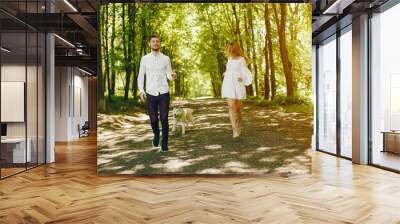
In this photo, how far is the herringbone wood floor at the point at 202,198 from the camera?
425 centimetres

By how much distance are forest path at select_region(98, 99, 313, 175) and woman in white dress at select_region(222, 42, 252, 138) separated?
0.13 meters

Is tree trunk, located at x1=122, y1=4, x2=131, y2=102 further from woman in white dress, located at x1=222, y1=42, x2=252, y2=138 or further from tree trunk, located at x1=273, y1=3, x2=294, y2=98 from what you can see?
tree trunk, located at x1=273, y1=3, x2=294, y2=98

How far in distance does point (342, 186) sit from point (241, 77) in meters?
2.40

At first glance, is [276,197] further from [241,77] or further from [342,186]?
[241,77]

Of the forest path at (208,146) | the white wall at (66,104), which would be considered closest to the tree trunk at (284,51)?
the forest path at (208,146)

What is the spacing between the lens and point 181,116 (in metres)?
6.88

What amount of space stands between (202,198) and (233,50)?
284 cm

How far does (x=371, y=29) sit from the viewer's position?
807 cm

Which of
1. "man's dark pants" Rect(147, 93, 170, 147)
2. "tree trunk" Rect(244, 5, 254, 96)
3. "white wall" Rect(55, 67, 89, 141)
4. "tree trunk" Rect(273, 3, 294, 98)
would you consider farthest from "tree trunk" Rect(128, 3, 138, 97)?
"white wall" Rect(55, 67, 89, 141)

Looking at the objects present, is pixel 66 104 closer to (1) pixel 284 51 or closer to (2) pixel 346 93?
(2) pixel 346 93

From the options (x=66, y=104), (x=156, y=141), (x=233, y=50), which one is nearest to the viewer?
(x=156, y=141)

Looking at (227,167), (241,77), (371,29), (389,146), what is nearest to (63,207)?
(227,167)

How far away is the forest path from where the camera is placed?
269 inches

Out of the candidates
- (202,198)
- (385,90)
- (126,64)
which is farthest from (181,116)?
(385,90)
